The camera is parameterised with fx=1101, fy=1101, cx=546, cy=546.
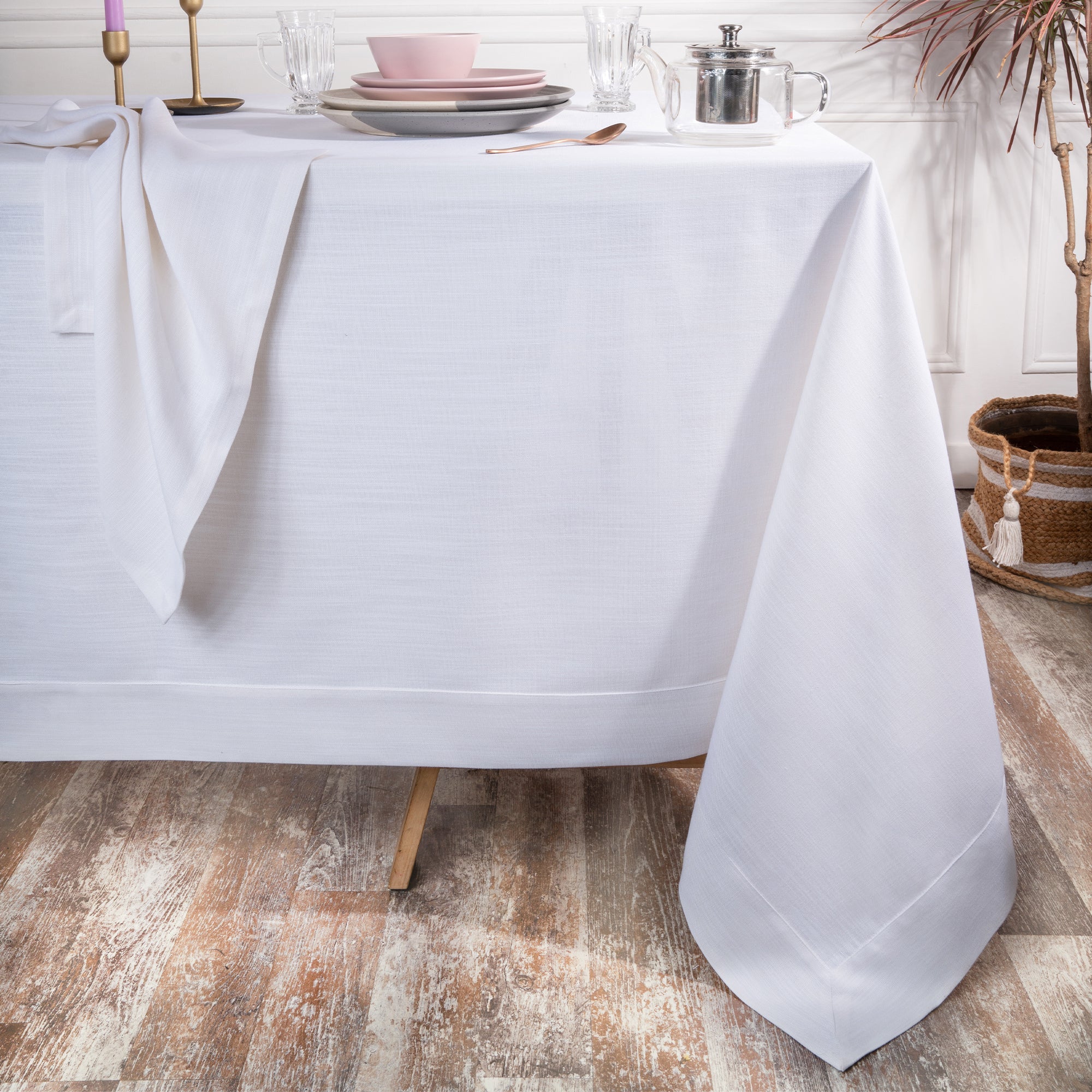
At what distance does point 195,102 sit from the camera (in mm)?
1310

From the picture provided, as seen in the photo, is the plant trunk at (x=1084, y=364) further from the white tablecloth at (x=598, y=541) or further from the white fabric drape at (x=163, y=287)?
the white fabric drape at (x=163, y=287)

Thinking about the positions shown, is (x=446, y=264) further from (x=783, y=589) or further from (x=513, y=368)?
(x=783, y=589)

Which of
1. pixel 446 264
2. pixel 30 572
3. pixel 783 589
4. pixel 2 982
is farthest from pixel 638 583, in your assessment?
pixel 2 982

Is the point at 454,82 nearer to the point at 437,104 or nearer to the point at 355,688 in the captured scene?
the point at 437,104

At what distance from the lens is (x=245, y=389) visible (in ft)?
2.87

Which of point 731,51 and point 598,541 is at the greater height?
point 731,51

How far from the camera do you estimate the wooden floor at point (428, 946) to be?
0.93 metres

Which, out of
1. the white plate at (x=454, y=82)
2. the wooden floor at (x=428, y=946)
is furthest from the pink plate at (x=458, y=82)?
the wooden floor at (x=428, y=946)

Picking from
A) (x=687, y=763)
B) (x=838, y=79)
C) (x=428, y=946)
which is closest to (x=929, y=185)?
(x=838, y=79)

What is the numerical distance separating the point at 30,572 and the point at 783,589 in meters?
0.66

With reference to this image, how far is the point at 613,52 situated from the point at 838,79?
94cm

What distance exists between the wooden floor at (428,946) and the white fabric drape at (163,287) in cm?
41

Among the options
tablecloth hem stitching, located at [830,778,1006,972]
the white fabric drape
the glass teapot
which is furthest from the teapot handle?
tablecloth hem stitching, located at [830,778,1006,972]

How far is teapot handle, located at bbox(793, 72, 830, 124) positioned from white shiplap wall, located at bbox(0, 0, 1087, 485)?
111 cm
